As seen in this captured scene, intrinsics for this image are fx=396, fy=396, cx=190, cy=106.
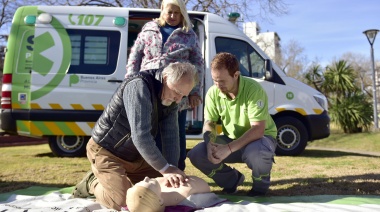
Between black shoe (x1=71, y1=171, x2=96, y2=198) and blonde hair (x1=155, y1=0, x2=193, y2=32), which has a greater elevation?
blonde hair (x1=155, y1=0, x2=193, y2=32)

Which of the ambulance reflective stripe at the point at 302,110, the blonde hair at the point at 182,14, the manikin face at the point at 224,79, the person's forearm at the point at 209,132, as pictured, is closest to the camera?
the manikin face at the point at 224,79

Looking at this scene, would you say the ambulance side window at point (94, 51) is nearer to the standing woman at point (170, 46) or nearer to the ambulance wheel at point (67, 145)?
the ambulance wheel at point (67, 145)

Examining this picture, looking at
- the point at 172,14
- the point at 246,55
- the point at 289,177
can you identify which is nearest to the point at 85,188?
the point at 172,14

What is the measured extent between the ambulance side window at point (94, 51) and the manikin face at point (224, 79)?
11.4 feet

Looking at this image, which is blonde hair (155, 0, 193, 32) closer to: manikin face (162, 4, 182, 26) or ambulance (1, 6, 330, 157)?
manikin face (162, 4, 182, 26)

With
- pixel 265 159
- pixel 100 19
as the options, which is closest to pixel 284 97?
pixel 100 19

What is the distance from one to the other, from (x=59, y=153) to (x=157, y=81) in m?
4.52

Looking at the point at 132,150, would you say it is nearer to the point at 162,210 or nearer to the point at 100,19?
the point at 162,210

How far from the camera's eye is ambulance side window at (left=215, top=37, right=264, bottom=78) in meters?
6.51

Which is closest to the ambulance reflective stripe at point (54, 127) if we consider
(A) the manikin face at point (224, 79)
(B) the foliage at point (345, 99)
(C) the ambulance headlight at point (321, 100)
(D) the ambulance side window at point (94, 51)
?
(D) the ambulance side window at point (94, 51)

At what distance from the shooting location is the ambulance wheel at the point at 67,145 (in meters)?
6.52

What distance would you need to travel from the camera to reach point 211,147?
3033 mm

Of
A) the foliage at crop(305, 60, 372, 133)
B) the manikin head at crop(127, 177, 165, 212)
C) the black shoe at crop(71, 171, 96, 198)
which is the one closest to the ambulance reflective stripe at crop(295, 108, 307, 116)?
the black shoe at crop(71, 171, 96, 198)

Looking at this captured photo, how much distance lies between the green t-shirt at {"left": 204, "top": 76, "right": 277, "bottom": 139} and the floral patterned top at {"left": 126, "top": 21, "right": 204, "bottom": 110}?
219 millimetres
